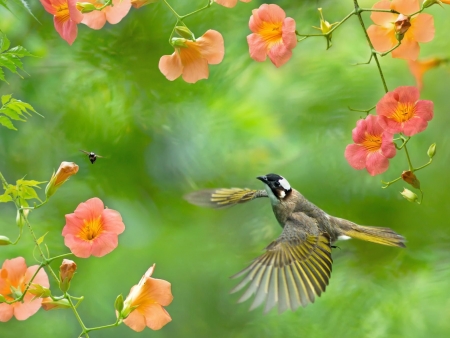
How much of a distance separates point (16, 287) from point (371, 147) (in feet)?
1.41

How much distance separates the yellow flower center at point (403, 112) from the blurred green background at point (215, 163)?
1255 millimetres

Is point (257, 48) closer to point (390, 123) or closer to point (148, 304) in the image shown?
point (390, 123)

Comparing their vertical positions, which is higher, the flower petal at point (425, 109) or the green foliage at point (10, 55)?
the green foliage at point (10, 55)

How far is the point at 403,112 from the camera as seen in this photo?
68cm

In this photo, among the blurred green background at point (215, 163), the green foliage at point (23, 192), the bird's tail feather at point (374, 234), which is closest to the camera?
the green foliage at point (23, 192)

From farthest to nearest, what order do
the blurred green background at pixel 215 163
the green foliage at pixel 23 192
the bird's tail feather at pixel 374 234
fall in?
the blurred green background at pixel 215 163
the bird's tail feather at pixel 374 234
the green foliage at pixel 23 192

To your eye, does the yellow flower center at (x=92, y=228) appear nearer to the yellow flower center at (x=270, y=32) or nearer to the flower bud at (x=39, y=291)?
the flower bud at (x=39, y=291)

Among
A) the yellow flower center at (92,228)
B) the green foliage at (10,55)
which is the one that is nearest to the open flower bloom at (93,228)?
the yellow flower center at (92,228)

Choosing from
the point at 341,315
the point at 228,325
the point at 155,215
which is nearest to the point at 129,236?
the point at 155,215

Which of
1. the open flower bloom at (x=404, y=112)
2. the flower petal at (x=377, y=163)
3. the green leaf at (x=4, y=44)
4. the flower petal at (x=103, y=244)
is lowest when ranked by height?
the flower petal at (x=103, y=244)

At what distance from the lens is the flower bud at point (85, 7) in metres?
0.68

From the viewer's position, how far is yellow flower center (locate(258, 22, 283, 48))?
2.46 ft

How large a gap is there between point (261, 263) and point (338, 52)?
131 cm

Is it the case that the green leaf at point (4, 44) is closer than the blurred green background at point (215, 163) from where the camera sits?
Yes
